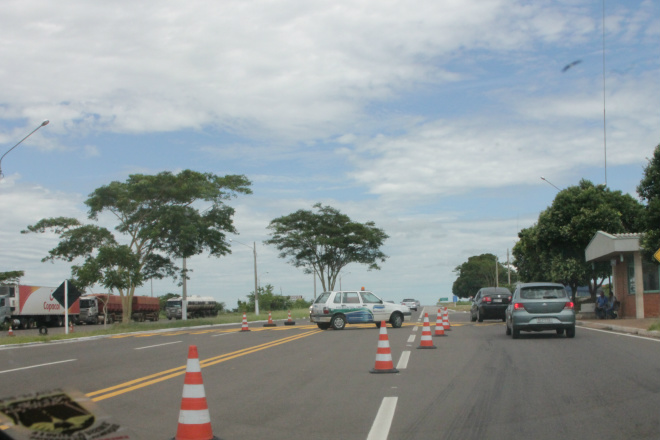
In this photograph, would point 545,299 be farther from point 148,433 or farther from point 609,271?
point 609,271

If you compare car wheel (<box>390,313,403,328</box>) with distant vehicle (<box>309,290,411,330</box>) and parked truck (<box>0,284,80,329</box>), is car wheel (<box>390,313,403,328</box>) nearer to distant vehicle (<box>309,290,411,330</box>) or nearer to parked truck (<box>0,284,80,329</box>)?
distant vehicle (<box>309,290,411,330</box>)

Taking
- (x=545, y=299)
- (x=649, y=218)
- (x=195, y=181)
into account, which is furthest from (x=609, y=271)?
(x=195, y=181)

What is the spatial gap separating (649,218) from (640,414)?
21269 millimetres

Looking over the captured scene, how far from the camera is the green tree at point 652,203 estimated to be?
26.2 metres

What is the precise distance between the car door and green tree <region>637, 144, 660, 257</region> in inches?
421

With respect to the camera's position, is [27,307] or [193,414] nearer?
[193,414]

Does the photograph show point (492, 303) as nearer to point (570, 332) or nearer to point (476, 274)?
point (570, 332)

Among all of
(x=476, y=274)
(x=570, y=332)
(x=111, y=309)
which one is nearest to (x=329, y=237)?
(x=111, y=309)

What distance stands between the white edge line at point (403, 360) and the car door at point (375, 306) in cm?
1211

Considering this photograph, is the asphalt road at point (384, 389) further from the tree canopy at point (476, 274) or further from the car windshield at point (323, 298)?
the tree canopy at point (476, 274)

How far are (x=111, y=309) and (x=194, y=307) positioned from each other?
12.5 meters

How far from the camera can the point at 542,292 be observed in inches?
751

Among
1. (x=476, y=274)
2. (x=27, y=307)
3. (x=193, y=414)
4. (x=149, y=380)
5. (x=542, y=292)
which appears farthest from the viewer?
(x=476, y=274)

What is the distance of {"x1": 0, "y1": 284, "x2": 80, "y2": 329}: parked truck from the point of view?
144 feet
